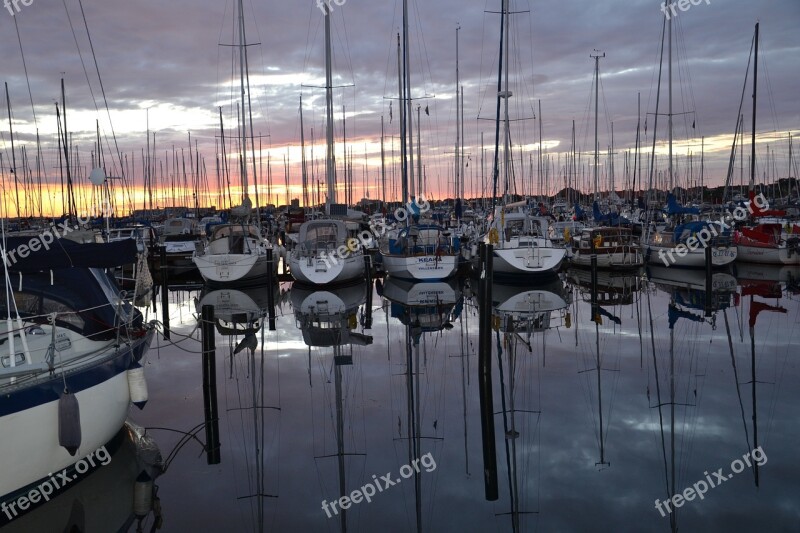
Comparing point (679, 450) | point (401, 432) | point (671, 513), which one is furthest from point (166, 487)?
point (679, 450)

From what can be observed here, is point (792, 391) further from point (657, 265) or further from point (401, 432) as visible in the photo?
point (657, 265)

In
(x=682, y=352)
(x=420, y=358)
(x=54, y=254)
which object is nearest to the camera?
(x=54, y=254)

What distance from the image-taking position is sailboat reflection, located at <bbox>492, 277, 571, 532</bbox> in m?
7.70

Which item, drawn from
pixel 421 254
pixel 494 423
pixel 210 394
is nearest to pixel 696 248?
pixel 421 254

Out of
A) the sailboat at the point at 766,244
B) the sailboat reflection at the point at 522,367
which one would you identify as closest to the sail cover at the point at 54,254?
the sailboat reflection at the point at 522,367

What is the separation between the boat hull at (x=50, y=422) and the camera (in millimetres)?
6629

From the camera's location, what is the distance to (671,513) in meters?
6.92

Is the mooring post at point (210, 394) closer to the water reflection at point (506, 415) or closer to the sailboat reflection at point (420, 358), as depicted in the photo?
the water reflection at point (506, 415)

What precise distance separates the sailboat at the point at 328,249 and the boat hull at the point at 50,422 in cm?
1613

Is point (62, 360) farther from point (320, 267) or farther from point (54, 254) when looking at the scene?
point (320, 267)

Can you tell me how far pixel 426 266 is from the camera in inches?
991

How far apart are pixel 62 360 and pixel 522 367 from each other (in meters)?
8.23

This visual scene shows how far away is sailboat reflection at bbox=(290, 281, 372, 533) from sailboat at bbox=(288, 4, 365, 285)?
0.67m

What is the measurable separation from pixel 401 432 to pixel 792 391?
665 cm
